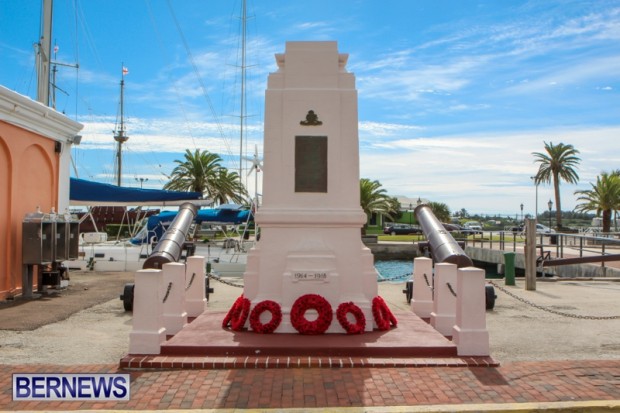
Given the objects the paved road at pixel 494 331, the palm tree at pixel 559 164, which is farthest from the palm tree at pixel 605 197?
the paved road at pixel 494 331

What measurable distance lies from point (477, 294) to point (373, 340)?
1.56 m

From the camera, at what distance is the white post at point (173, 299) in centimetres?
889

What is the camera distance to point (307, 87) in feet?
29.9

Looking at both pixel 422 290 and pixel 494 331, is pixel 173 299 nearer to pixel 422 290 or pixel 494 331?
pixel 422 290

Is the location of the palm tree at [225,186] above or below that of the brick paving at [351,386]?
above

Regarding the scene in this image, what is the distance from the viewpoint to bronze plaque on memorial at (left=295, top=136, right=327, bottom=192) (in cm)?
900

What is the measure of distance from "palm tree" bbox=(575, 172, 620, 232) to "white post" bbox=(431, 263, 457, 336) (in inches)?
1674

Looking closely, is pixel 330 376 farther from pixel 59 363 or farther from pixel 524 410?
pixel 59 363

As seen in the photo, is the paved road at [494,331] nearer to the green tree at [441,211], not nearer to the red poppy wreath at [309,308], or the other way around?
the red poppy wreath at [309,308]

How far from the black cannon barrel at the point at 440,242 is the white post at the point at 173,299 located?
14.8ft

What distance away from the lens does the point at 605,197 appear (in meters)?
46.4

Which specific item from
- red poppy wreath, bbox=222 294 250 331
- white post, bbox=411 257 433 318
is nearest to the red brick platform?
red poppy wreath, bbox=222 294 250 331

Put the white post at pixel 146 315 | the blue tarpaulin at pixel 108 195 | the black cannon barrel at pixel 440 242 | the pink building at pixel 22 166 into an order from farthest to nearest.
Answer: the blue tarpaulin at pixel 108 195
the pink building at pixel 22 166
the black cannon barrel at pixel 440 242
the white post at pixel 146 315

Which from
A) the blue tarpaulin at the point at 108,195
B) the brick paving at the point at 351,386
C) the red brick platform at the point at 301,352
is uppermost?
the blue tarpaulin at the point at 108,195
